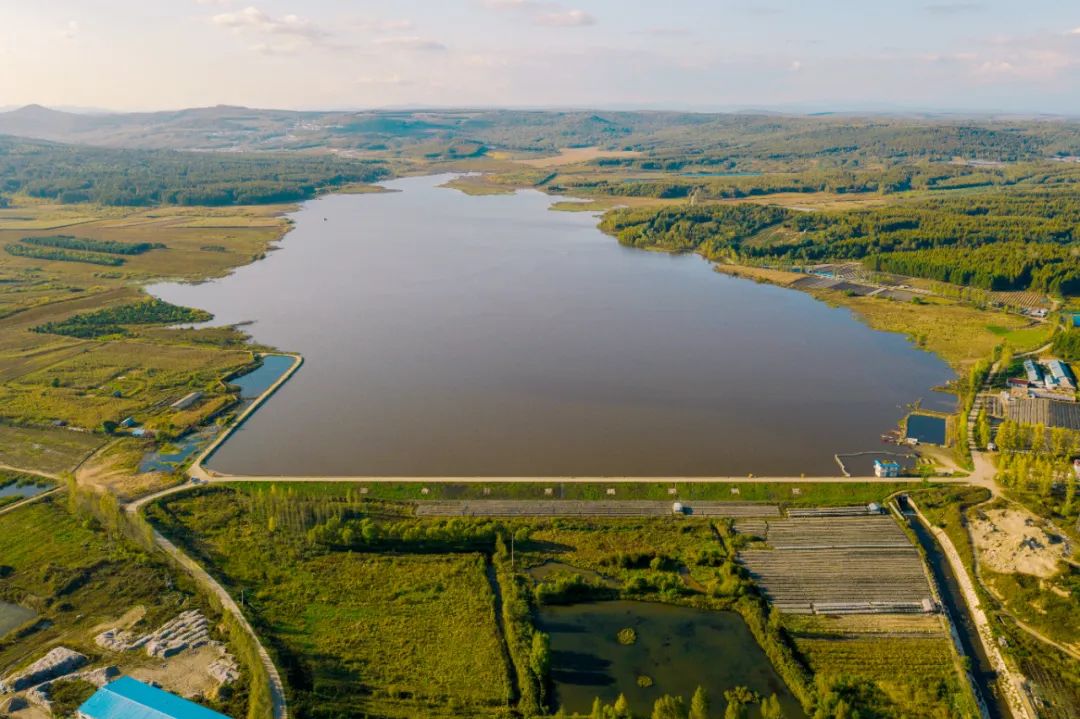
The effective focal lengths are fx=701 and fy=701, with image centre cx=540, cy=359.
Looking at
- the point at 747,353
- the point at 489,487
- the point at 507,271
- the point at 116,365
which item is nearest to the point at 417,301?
the point at 507,271

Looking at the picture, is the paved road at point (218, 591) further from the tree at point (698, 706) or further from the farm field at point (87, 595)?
the tree at point (698, 706)

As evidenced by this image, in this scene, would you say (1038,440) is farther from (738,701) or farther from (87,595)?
(87,595)

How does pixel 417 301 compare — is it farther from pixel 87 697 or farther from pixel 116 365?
pixel 87 697

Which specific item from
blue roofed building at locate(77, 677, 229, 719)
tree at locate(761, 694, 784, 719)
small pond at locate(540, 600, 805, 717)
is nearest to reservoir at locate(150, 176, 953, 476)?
small pond at locate(540, 600, 805, 717)

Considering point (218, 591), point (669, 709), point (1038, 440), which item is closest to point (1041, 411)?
point (1038, 440)

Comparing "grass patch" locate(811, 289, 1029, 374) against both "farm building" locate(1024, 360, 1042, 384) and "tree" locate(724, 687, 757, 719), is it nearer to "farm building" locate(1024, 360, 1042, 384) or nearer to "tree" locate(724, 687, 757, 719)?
"farm building" locate(1024, 360, 1042, 384)

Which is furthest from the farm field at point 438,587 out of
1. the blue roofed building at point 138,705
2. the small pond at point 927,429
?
the small pond at point 927,429
